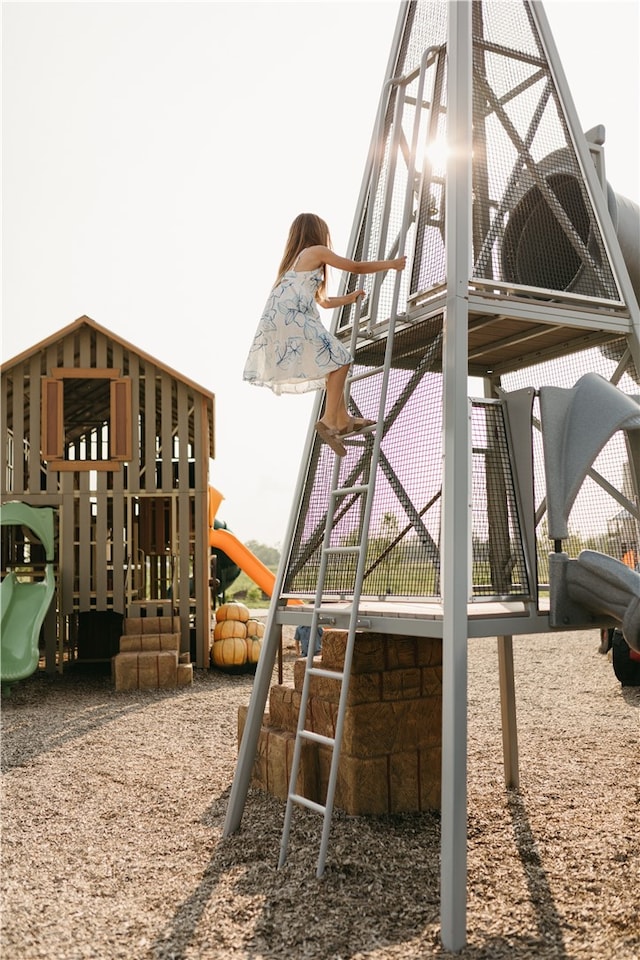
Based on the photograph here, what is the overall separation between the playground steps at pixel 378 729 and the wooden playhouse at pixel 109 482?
6723 mm

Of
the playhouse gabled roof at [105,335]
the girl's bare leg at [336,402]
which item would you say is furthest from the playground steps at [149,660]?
the girl's bare leg at [336,402]

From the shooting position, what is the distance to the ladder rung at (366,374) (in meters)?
5.46

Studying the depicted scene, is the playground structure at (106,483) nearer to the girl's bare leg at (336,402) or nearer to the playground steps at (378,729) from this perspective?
the playground steps at (378,729)

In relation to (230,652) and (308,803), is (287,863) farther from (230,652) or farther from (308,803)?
(230,652)

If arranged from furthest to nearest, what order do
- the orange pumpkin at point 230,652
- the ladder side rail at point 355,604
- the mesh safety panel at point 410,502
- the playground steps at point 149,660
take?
the orange pumpkin at point 230,652, the playground steps at point 149,660, the mesh safety panel at point 410,502, the ladder side rail at point 355,604

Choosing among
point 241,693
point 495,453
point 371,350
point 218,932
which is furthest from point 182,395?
point 218,932

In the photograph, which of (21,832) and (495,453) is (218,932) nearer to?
(21,832)

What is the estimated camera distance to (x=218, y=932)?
3.94 m

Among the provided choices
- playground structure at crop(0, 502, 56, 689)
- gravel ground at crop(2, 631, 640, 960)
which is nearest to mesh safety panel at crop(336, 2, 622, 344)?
gravel ground at crop(2, 631, 640, 960)

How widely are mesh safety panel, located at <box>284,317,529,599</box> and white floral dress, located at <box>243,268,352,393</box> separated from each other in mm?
486

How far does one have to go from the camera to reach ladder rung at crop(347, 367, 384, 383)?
5.46 metres

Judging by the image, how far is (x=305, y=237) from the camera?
543 cm

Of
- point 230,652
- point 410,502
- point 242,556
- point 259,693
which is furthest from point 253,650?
point 410,502

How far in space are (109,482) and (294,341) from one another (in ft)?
26.4
